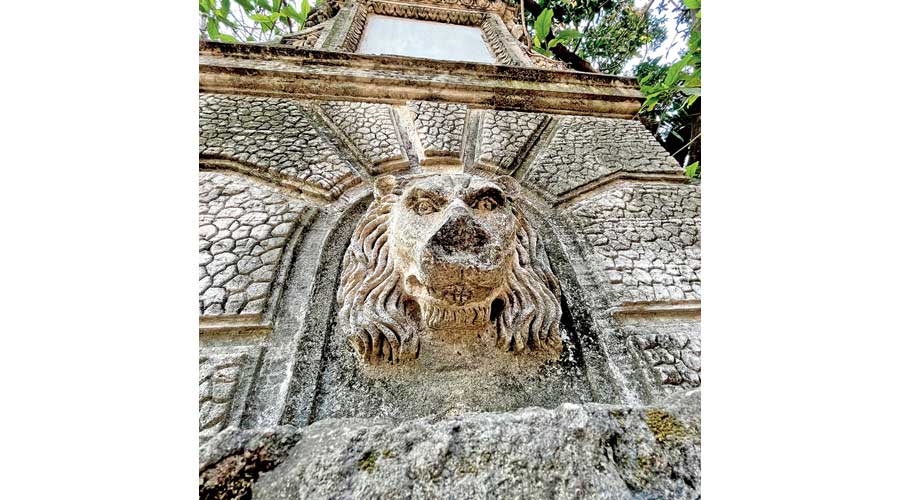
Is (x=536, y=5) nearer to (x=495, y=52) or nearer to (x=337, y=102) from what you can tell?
(x=495, y=52)

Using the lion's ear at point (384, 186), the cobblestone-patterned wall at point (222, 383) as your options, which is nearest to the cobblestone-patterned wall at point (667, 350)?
the lion's ear at point (384, 186)

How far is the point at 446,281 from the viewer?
4.12 ft

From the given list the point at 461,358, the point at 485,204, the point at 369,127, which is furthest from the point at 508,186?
the point at 369,127

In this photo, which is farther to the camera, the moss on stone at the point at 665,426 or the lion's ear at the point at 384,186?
the lion's ear at the point at 384,186

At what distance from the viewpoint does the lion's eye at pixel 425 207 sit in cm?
142

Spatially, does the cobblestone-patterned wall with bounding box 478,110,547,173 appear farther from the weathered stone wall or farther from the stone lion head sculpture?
the stone lion head sculpture

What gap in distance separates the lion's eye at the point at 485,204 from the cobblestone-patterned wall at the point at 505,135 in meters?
0.82

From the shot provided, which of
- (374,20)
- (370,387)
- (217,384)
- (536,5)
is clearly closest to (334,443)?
(370,387)

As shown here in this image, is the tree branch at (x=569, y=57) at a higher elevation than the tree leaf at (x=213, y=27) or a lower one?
higher

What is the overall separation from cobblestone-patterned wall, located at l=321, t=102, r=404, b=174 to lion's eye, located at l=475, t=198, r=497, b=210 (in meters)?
0.89

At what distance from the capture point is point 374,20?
3.85m

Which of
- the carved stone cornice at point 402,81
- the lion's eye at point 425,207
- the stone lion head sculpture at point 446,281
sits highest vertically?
the carved stone cornice at point 402,81

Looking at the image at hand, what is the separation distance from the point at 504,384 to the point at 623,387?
0.46 meters

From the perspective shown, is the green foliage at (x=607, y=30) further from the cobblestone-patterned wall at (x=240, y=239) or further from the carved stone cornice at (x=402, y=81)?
the cobblestone-patterned wall at (x=240, y=239)
